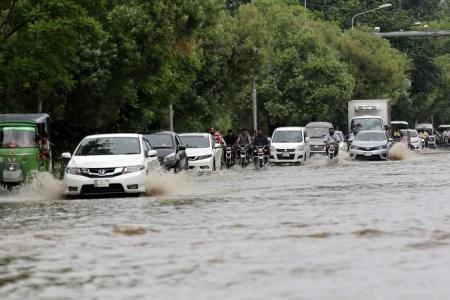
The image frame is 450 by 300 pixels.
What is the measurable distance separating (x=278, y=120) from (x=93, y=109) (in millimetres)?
33543

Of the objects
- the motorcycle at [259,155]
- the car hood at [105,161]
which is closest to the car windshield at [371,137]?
the motorcycle at [259,155]

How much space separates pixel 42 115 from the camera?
29969mm

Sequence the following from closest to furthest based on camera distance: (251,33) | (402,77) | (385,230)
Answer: (385,230)
(251,33)
(402,77)

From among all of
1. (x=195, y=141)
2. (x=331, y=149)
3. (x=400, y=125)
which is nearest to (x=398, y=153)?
(x=331, y=149)

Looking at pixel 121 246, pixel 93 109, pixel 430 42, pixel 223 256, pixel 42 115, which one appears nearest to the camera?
pixel 223 256

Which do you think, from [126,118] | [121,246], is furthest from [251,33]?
[121,246]

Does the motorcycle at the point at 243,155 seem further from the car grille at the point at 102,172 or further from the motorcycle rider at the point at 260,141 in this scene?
the car grille at the point at 102,172

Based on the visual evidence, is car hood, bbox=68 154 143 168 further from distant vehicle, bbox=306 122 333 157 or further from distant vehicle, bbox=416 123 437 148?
distant vehicle, bbox=416 123 437 148

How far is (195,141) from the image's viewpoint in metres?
36.8

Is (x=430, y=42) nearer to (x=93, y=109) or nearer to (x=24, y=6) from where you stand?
(x=93, y=109)

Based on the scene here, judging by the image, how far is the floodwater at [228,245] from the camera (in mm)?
10234

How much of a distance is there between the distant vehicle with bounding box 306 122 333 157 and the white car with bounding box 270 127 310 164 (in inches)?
258

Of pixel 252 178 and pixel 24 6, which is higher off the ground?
pixel 24 6

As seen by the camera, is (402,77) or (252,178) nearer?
(252,178)
